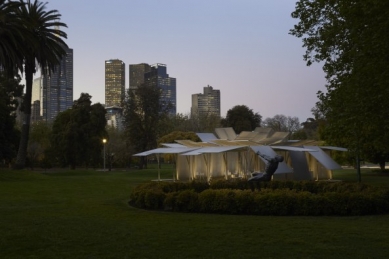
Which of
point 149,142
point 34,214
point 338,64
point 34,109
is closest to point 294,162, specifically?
point 338,64

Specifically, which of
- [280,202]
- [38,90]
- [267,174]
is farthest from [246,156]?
[38,90]

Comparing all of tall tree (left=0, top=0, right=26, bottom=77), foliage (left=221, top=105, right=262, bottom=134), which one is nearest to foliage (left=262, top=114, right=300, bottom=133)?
foliage (left=221, top=105, right=262, bottom=134)

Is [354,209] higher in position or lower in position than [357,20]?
lower

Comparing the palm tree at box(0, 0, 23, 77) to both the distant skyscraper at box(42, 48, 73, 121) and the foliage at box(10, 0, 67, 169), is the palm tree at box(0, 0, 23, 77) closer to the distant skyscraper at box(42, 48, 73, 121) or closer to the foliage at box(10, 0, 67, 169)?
the foliage at box(10, 0, 67, 169)

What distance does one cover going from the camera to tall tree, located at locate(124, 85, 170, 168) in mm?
53750

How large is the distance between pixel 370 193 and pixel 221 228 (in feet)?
16.8

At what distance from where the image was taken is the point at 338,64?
1484cm

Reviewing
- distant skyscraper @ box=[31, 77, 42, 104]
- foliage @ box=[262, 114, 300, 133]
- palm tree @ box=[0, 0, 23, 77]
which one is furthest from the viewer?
distant skyscraper @ box=[31, 77, 42, 104]

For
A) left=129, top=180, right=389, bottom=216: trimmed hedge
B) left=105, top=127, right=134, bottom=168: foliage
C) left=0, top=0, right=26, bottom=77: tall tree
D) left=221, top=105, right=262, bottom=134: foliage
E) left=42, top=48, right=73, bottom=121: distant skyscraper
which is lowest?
left=129, top=180, right=389, bottom=216: trimmed hedge

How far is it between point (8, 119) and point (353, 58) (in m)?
36.7

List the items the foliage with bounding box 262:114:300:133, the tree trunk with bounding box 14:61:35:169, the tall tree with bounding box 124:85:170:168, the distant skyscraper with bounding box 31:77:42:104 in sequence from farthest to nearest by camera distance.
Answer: the distant skyscraper with bounding box 31:77:42:104, the foliage with bounding box 262:114:300:133, the tall tree with bounding box 124:85:170:168, the tree trunk with bounding box 14:61:35:169

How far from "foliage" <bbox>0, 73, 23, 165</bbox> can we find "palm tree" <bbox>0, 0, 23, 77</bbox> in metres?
6.54

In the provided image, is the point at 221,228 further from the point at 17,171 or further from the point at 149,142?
the point at 149,142

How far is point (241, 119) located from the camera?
5809cm
